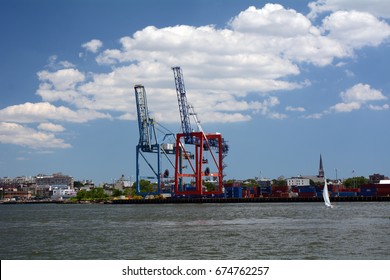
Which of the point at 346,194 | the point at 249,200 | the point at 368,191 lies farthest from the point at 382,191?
the point at 249,200

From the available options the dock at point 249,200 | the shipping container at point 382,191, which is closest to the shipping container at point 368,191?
the shipping container at point 382,191

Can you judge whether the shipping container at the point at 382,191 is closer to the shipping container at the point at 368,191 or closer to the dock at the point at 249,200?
the shipping container at the point at 368,191

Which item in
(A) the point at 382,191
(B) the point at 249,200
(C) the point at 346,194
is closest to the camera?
(B) the point at 249,200

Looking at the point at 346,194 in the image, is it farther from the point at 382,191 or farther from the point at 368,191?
the point at 382,191

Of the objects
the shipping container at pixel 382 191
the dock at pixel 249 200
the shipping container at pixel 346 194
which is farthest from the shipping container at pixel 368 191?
the dock at pixel 249 200

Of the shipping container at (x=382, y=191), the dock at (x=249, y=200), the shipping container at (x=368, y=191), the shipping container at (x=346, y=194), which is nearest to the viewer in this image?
the dock at (x=249, y=200)

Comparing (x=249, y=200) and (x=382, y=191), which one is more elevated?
(x=382, y=191)

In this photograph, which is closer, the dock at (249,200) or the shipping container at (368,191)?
the dock at (249,200)

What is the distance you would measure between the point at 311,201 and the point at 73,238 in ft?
284

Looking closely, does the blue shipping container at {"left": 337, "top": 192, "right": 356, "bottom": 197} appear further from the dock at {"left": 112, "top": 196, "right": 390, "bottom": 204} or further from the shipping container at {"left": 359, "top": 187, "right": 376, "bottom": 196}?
the dock at {"left": 112, "top": 196, "right": 390, "bottom": 204}

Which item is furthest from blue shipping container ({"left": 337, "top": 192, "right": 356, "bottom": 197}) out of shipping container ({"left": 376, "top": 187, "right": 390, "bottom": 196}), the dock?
the dock

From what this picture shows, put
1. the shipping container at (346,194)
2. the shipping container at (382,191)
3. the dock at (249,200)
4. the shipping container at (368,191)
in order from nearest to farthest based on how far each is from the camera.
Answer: the dock at (249,200) < the shipping container at (382,191) < the shipping container at (368,191) < the shipping container at (346,194)

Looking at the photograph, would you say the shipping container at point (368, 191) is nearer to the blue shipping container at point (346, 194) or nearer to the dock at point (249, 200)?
the blue shipping container at point (346, 194)

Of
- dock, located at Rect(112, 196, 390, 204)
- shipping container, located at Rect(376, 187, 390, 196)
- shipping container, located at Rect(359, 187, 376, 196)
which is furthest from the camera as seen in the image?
shipping container, located at Rect(359, 187, 376, 196)
